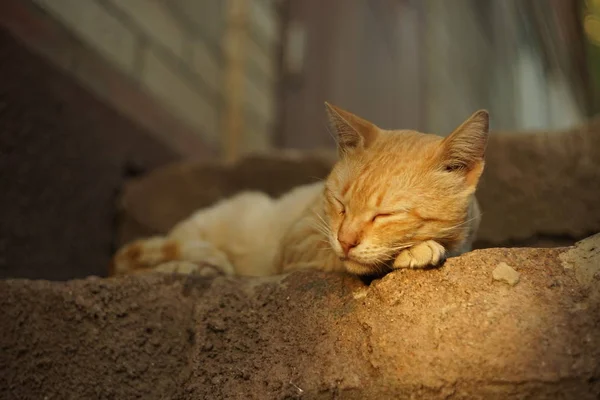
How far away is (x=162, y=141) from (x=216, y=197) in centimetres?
46

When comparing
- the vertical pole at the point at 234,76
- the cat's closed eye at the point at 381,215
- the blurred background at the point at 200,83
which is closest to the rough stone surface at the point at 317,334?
the cat's closed eye at the point at 381,215

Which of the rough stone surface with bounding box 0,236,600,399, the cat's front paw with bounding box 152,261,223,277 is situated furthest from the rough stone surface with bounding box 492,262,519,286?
the cat's front paw with bounding box 152,261,223,277

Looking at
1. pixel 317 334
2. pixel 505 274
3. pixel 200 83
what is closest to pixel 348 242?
pixel 317 334

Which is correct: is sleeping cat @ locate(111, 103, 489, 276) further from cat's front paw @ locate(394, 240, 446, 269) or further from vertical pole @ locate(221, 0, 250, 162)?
vertical pole @ locate(221, 0, 250, 162)

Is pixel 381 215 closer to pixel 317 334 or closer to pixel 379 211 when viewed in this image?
pixel 379 211

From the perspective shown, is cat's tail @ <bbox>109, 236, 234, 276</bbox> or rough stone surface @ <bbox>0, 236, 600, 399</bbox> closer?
rough stone surface @ <bbox>0, 236, 600, 399</bbox>

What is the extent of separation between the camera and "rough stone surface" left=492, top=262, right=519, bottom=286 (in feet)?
4.22

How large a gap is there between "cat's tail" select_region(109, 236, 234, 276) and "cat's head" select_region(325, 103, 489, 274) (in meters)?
0.62

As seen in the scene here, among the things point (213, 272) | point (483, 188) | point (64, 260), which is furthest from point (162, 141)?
point (483, 188)

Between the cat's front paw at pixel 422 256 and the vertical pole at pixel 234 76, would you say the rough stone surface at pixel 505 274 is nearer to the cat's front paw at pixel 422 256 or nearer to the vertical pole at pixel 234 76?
the cat's front paw at pixel 422 256

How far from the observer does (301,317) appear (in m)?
1.46

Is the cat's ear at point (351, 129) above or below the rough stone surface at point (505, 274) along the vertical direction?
above

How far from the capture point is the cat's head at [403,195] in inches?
57.7

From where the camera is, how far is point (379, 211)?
1483 mm
